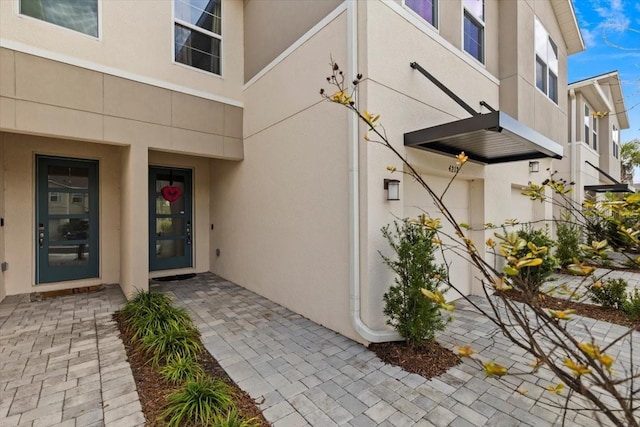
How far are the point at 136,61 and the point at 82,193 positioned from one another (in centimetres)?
308

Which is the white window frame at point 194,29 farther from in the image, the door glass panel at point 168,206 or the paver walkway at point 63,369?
the paver walkway at point 63,369

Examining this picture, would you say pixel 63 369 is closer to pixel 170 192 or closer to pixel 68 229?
pixel 68 229

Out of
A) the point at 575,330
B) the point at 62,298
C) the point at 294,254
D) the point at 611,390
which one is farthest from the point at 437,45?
the point at 62,298

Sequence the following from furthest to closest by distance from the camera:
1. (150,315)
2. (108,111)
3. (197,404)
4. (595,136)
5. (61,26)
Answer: (595,136) → (108,111) → (61,26) → (150,315) → (197,404)

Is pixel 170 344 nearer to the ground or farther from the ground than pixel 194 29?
nearer to the ground

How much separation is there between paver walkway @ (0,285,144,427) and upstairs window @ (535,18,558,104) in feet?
33.5

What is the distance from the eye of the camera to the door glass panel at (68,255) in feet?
20.3

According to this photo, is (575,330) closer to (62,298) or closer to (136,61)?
(136,61)

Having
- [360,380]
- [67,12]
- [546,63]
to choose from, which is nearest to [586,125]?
[546,63]

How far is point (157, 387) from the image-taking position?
10.2ft

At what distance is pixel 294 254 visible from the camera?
5164 mm

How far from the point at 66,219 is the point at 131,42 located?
3785 millimetres

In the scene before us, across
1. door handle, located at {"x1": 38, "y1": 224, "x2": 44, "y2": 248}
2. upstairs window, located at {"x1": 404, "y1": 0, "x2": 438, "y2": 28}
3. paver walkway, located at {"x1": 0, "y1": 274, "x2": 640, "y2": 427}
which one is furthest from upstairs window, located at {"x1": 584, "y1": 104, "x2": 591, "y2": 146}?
door handle, located at {"x1": 38, "y1": 224, "x2": 44, "y2": 248}

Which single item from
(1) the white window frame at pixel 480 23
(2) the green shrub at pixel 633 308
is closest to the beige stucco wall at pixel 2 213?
(1) the white window frame at pixel 480 23
